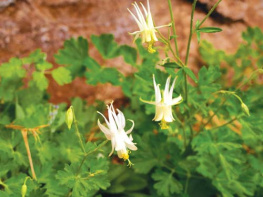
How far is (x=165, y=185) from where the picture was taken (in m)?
2.24

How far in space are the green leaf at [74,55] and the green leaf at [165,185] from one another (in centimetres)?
100

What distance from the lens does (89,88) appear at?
10.9 feet

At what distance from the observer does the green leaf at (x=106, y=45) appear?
281cm

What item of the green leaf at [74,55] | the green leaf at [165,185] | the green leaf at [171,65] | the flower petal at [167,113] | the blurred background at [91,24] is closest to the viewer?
the flower petal at [167,113]

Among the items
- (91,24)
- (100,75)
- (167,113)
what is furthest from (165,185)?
(91,24)

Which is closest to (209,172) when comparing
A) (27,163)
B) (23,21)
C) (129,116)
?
(129,116)

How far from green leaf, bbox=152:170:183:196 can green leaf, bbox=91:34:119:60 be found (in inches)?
37.6

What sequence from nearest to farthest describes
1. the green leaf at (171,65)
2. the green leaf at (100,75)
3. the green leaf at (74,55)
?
the green leaf at (171,65) → the green leaf at (100,75) → the green leaf at (74,55)

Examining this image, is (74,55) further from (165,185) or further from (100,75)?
(165,185)

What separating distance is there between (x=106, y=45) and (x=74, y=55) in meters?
0.24

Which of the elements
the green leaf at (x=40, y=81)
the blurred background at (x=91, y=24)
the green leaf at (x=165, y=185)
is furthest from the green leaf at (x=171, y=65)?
the blurred background at (x=91, y=24)

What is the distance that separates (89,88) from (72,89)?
0.14m

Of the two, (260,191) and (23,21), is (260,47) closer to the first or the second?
(260,191)

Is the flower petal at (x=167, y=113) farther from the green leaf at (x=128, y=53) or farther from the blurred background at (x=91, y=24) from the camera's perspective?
the blurred background at (x=91, y=24)
